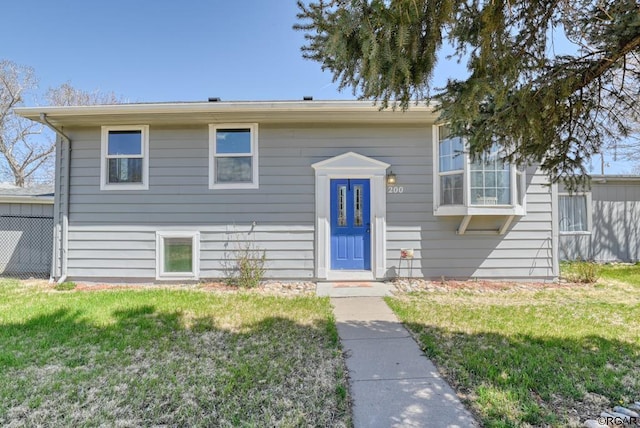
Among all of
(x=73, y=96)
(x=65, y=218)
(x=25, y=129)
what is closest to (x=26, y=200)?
(x=65, y=218)

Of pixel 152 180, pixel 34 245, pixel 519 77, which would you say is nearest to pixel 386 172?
pixel 519 77

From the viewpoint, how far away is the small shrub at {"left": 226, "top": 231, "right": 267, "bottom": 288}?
554 centimetres

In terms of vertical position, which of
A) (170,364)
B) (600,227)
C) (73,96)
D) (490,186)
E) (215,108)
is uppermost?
(73,96)

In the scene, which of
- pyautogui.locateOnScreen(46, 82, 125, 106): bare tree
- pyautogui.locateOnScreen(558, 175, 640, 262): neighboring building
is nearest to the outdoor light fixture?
pyautogui.locateOnScreen(558, 175, 640, 262): neighboring building

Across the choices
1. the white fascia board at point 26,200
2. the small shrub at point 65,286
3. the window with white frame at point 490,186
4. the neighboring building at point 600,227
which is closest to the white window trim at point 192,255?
the small shrub at point 65,286

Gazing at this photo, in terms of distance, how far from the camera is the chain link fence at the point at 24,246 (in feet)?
21.5

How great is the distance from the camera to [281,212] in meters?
5.78

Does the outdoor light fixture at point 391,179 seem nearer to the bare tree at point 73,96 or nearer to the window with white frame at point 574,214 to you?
the window with white frame at point 574,214

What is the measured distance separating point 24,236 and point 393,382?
27.5 ft

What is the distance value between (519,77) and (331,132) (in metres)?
3.56

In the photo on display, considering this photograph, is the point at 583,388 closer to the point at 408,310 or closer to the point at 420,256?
the point at 408,310

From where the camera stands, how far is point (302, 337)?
323cm

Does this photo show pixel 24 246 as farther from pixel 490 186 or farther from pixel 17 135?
pixel 17 135

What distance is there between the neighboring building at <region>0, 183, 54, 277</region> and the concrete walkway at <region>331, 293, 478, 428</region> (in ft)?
23.2
